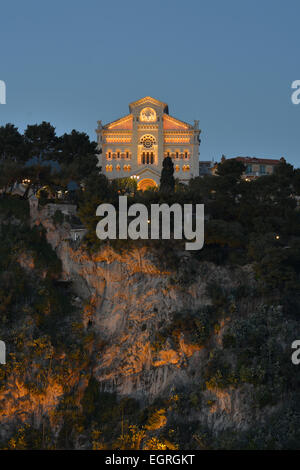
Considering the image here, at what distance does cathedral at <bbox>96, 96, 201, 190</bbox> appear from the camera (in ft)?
245

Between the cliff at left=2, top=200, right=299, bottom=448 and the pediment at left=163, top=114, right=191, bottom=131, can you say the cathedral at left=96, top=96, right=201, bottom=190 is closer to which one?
the pediment at left=163, top=114, right=191, bottom=131

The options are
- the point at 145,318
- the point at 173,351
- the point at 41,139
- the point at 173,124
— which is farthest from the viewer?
the point at 173,124

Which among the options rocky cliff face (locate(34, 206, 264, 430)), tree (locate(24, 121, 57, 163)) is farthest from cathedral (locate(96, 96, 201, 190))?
rocky cliff face (locate(34, 206, 264, 430))

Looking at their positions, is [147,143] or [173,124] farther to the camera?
[173,124]

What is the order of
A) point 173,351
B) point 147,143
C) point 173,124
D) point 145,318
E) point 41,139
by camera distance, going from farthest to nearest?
point 173,124 → point 147,143 → point 41,139 → point 145,318 → point 173,351

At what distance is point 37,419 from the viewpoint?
39.2 meters

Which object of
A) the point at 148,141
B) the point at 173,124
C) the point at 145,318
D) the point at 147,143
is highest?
the point at 173,124

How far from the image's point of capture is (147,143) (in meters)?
74.9

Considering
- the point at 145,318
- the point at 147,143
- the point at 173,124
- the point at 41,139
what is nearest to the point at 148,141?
the point at 147,143

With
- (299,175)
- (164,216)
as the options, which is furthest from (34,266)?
(299,175)

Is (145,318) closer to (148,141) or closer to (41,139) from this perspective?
(41,139)

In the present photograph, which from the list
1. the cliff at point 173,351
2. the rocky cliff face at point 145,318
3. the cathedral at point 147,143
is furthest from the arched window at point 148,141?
the rocky cliff face at point 145,318

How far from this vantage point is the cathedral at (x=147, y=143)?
74562 mm

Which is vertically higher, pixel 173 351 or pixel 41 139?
pixel 41 139
